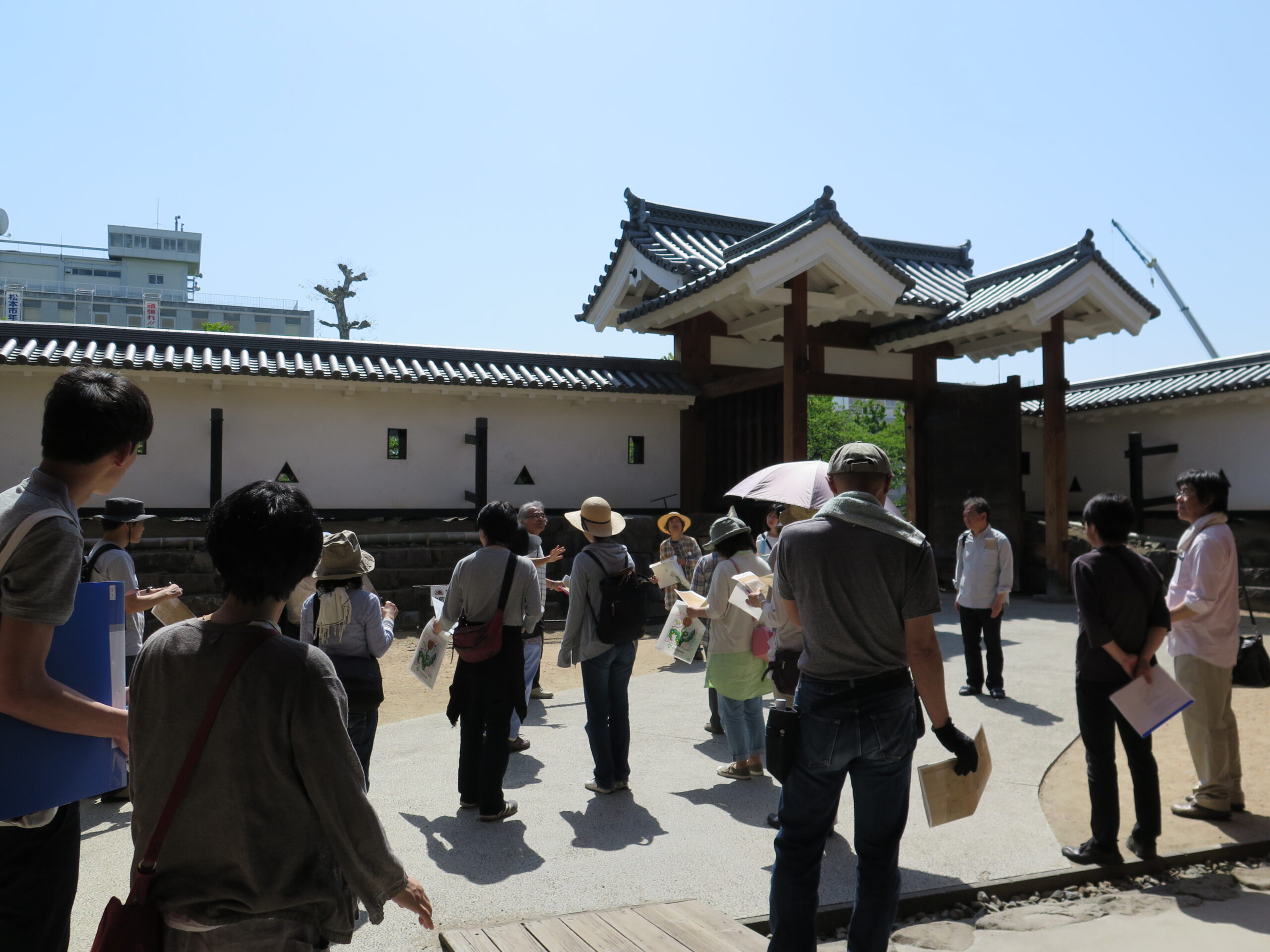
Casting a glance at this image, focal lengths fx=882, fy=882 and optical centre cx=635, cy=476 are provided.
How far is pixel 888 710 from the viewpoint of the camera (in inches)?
126

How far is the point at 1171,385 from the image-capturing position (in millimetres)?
15844

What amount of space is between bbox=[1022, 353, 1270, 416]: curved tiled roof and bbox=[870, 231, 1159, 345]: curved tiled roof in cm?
190

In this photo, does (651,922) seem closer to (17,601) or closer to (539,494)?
(17,601)

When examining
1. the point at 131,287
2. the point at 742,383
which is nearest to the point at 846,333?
the point at 742,383

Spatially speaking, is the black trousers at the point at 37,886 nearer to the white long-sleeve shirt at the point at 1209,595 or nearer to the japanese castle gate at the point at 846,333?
the white long-sleeve shirt at the point at 1209,595

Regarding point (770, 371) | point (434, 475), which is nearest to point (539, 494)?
point (434, 475)

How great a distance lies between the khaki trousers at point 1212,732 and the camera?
497 centimetres

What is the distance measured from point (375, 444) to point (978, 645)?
892 cm

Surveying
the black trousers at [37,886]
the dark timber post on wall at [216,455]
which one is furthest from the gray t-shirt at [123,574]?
the dark timber post on wall at [216,455]

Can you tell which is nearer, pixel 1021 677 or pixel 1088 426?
pixel 1021 677

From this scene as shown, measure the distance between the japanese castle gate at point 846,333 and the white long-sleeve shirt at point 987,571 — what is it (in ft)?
12.9

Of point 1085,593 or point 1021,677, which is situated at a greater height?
point 1085,593

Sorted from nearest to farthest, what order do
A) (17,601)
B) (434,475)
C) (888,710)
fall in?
1. (17,601)
2. (888,710)
3. (434,475)

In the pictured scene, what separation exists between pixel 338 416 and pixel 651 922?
10818mm
